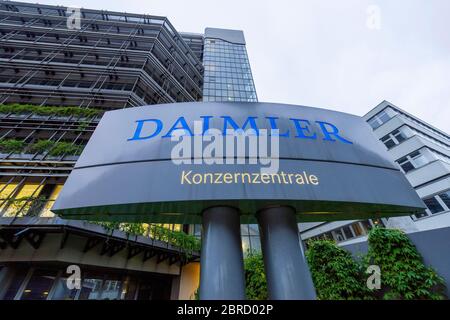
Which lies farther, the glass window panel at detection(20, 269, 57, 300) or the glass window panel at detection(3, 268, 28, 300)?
the glass window panel at detection(20, 269, 57, 300)

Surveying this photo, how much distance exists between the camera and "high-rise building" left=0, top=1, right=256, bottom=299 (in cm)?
904

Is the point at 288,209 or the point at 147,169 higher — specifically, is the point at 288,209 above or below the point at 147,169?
below

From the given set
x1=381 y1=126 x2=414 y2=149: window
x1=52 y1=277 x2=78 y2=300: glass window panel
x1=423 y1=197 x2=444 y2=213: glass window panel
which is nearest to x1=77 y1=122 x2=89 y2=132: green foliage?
x1=52 y1=277 x2=78 y2=300: glass window panel

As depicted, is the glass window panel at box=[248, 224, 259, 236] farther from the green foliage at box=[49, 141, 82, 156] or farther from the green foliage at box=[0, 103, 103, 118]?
the green foliage at box=[0, 103, 103, 118]

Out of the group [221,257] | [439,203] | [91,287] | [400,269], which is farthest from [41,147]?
[439,203]

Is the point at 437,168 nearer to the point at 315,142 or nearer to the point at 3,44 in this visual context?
the point at 315,142

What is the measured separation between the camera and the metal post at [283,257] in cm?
239

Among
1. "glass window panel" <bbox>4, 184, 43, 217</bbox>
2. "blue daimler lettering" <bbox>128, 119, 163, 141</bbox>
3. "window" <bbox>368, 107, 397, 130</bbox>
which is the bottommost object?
"blue daimler lettering" <bbox>128, 119, 163, 141</bbox>

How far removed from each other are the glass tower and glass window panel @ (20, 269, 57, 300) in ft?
76.7
